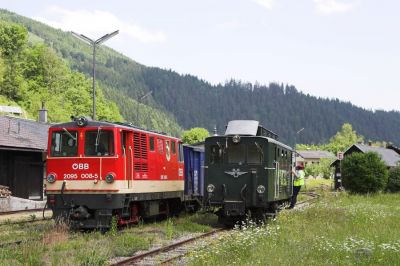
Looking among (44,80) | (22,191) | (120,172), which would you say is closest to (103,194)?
(120,172)

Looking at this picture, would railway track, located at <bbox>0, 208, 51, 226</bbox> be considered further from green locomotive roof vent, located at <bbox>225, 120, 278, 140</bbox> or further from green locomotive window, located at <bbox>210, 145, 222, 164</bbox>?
green locomotive roof vent, located at <bbox>225, 120, 278, 140</bbox>

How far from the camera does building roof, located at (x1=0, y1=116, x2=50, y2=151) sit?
91.2ft

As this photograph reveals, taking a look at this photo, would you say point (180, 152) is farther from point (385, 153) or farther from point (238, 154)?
point (385, 153)

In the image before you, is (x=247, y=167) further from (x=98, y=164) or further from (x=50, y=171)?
(x=50, y=171)

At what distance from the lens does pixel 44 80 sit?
79.1 metres

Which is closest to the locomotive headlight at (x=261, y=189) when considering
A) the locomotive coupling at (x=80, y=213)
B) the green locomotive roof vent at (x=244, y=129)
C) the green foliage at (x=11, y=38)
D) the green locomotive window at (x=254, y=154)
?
the green locomotive window at (x=254, y=154)

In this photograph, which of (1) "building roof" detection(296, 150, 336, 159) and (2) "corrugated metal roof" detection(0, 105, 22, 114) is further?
(1) "building roof" detection(296, 150, 336, 159)

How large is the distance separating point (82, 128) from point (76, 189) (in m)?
1.79

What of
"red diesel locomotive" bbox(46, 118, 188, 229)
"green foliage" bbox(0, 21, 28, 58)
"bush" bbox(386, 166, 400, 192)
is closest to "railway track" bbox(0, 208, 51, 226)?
"red diesel locomotive" bbox(46, 118, 188, 229)

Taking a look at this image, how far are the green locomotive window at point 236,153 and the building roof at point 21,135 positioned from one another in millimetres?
13110

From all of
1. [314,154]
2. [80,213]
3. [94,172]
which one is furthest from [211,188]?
[314,154]

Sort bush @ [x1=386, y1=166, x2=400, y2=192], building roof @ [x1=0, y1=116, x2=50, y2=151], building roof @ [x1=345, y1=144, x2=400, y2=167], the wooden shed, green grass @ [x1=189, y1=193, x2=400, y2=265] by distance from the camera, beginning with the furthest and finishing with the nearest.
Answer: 1. building roof @ [x1=345, y1=144, x2=400, y2=167]
2. bush @ [x1=386, y1=166, x2=400, y2=192]
3. the wooden shed
4. building roof @ [x1=0, y1=116, x2=50, y2=151]
5. green grass @ [x1=189, y1=193, x2=400, y2=265]

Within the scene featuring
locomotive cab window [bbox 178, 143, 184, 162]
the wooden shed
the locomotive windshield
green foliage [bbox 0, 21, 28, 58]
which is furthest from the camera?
green foliage [bbox 0, 21, 28, 58]

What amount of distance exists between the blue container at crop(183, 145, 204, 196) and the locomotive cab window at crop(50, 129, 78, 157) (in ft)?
24.0
